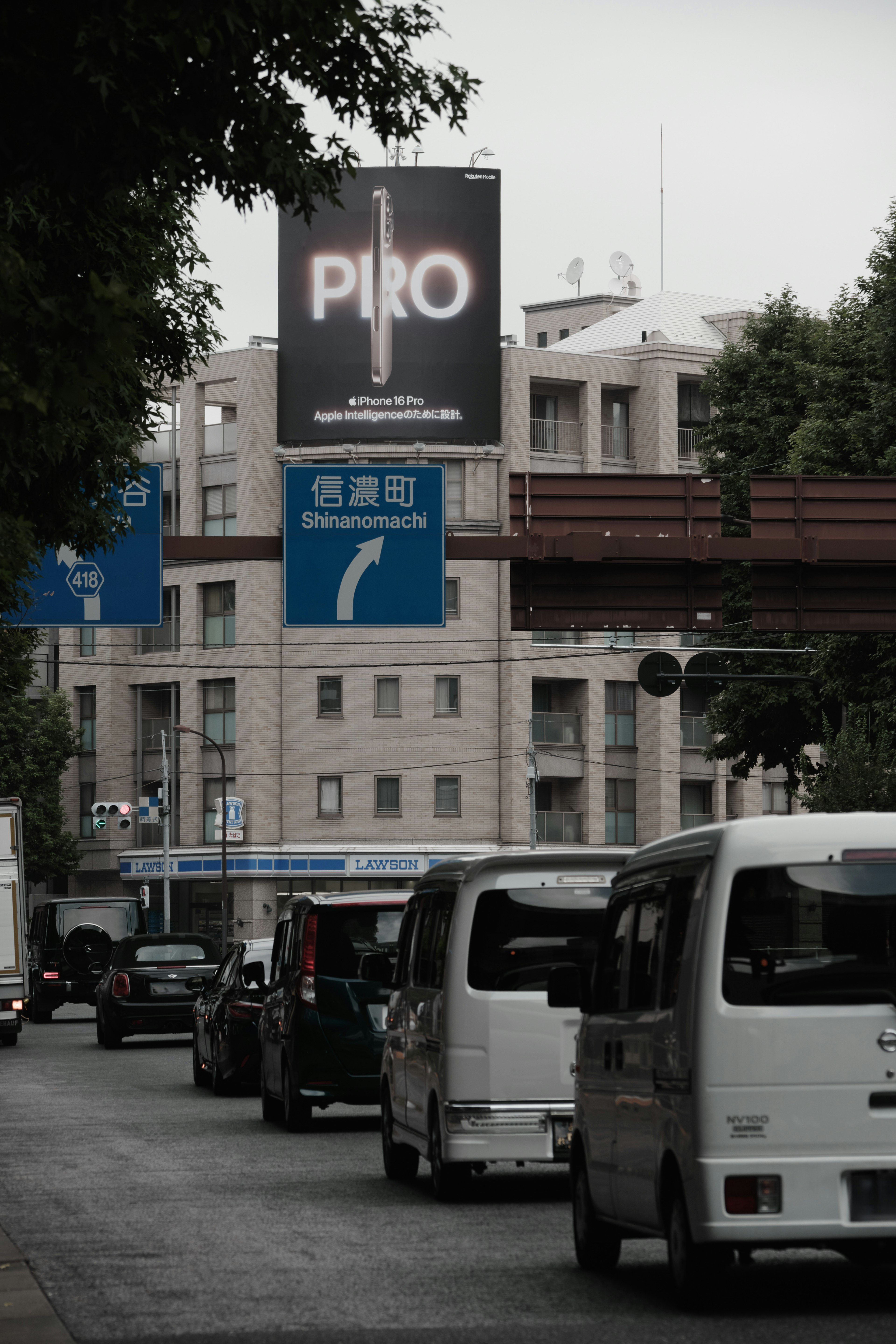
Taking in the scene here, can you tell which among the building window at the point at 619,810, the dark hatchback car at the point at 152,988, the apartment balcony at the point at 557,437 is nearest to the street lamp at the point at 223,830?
the building window at the point at 619,810

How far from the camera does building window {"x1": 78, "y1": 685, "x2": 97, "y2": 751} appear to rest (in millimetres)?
82125

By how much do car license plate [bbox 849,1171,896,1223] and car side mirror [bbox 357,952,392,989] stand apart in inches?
291

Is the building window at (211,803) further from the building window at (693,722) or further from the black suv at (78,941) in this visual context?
the black suv at (78,941)

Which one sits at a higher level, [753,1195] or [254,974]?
[753,1195]

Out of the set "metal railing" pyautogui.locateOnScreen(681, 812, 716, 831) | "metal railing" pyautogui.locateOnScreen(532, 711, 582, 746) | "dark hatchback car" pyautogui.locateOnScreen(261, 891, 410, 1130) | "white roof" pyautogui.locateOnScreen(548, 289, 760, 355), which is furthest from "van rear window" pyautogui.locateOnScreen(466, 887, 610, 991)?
"white roof" pyautogui.locateOnScreen(548, 289, 760, 355)

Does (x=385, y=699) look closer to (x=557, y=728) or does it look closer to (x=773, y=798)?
(x=557, y=728)

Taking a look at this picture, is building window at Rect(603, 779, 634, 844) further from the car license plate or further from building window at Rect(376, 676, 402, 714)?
the car license plate

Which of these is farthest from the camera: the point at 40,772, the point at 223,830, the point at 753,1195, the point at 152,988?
the point at 40,772

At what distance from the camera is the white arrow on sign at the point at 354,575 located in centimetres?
2783

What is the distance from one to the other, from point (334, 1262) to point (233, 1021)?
12.1 metres

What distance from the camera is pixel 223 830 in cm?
7069

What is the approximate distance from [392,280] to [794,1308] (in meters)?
65.3

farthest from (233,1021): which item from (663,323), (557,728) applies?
(663,323)

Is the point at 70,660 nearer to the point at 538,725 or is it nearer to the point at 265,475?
the point at 265,475
